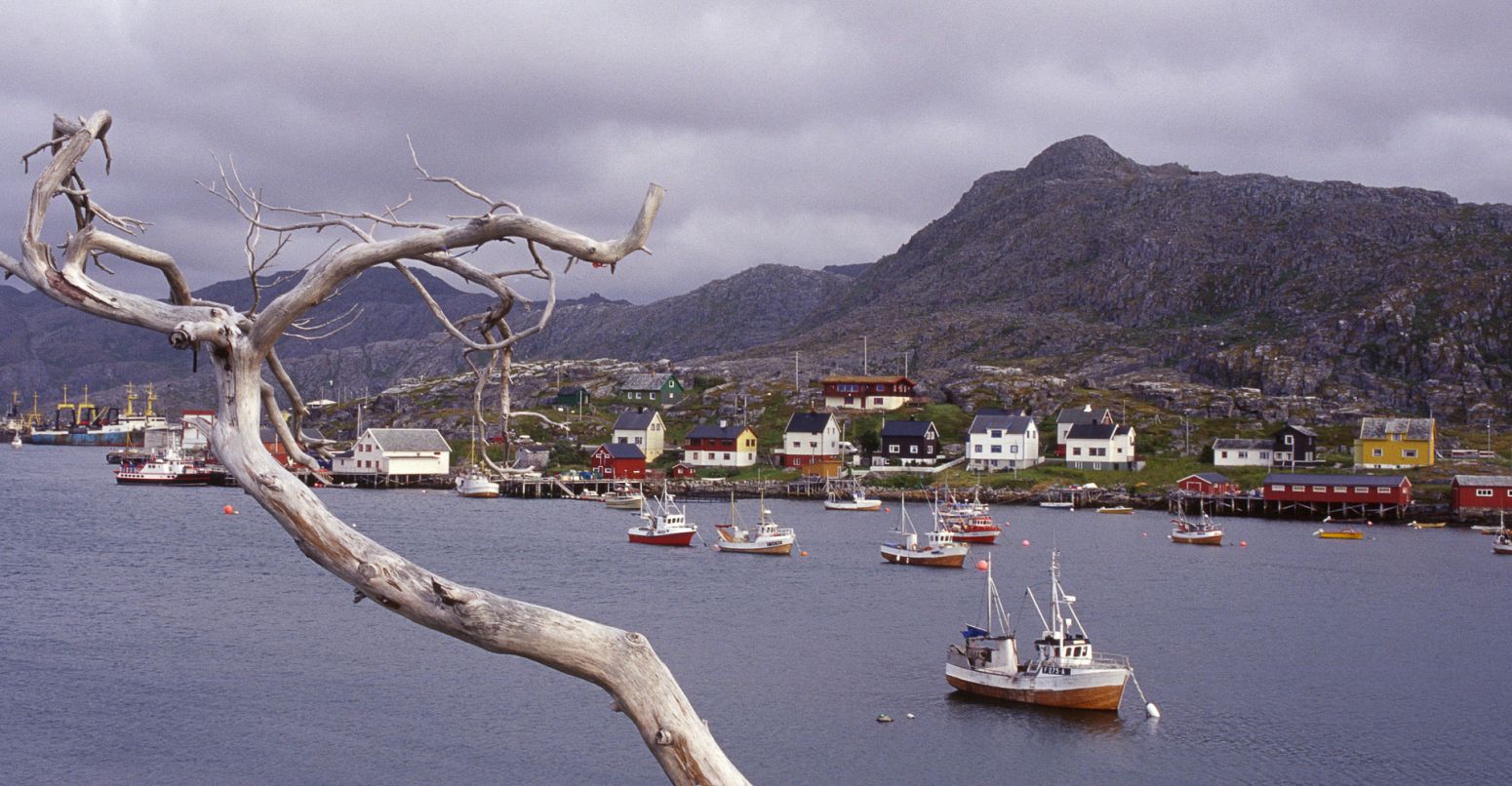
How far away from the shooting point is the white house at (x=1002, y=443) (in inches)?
5290

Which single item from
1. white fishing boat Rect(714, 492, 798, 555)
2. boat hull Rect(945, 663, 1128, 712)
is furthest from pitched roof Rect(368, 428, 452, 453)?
boat hull Rect(945, 663, 1128, 712)

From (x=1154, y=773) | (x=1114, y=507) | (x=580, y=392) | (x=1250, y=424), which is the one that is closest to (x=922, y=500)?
(x=1114, y=507)

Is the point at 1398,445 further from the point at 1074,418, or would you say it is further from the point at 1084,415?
the point at 1074,418

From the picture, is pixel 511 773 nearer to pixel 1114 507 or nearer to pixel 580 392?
pixel 1114 507

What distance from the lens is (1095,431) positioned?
13275 centimetres

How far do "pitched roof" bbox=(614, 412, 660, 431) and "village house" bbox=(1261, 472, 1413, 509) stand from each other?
227 feet

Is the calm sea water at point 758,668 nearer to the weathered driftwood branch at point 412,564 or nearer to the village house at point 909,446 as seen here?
the weathered driftwood branch at point 412,564

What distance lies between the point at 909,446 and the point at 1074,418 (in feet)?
60.9

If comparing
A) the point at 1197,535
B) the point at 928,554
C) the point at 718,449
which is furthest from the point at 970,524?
the point at 718,449

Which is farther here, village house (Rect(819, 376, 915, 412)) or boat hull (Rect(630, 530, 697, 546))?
village house (Rect(819, 376, 915, 412))

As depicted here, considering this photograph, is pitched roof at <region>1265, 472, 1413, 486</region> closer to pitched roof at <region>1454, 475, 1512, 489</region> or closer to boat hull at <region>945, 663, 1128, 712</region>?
pitched roof at <region>1454, 475, 1512, 489</region>

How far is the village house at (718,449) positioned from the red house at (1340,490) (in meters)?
57.1

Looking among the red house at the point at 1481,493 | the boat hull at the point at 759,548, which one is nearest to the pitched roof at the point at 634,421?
the boat hull at the point at 759,548

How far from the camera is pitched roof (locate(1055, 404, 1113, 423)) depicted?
137750mm
